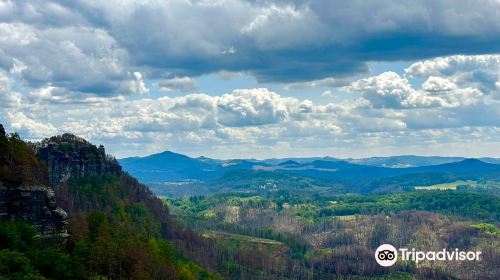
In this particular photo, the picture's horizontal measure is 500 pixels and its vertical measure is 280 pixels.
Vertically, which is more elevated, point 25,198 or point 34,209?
point 25,198

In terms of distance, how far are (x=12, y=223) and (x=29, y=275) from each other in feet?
Answer: 98.1

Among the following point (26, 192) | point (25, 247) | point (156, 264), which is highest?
point (26, 192)

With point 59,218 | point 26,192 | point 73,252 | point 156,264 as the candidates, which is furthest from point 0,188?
point 156,264

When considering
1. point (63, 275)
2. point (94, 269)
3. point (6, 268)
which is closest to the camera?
point (6, 268)

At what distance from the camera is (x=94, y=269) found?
429 feet

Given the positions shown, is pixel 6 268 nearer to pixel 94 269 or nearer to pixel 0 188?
pixel 94 269

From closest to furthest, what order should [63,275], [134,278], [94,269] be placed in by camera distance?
[63,275], [94,269], [134,278]

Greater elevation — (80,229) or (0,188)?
(0,188)

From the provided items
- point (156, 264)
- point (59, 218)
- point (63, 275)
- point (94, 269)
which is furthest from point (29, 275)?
point (156, 264)

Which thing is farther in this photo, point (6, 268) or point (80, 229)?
point (80, 229)

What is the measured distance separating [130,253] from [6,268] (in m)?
41.4

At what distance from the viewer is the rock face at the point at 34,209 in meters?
137

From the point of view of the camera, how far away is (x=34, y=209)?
139 metres

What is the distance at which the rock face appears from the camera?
137 m
